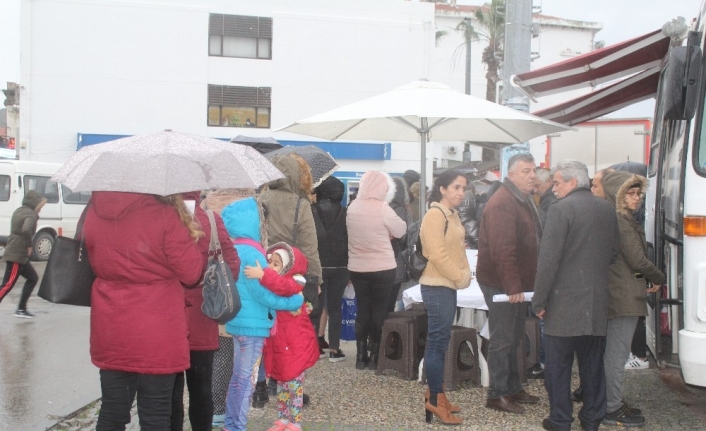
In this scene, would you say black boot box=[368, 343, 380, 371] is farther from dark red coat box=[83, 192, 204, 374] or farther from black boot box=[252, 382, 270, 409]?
dark red coat box=[83, 192, 204, 374]

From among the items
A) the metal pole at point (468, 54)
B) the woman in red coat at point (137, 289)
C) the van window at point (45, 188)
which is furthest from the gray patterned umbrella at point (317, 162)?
the metal pole at point (468, 54)

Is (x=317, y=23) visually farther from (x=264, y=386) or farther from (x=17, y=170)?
(x=264, y=386)

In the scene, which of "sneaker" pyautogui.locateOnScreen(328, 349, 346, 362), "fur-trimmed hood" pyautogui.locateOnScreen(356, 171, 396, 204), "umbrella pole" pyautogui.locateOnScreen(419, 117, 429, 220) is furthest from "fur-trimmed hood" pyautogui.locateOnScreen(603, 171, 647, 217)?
"sneaker" pyautogui.locateOnScreen(328, 349, 346, 362)

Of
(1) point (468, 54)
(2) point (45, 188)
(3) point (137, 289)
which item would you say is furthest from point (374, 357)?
(1) point (468, 54)

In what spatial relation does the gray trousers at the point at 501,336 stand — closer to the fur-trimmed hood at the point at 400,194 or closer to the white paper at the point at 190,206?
the fur-trimmed hood at the point at 400,194

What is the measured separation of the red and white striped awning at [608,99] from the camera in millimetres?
8398

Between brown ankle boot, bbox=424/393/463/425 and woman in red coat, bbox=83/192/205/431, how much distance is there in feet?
7.48

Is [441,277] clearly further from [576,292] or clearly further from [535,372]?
[535,372]

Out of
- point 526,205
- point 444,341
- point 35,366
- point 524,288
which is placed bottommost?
point 35,366

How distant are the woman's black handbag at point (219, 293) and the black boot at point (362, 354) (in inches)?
134

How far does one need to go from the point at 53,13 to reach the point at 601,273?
83.5ft

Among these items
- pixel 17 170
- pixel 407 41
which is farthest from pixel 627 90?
pixel 407 41

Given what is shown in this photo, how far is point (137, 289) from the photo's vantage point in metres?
3.81

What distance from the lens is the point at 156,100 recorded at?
2738 cm
